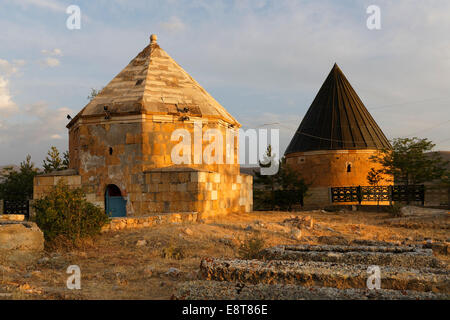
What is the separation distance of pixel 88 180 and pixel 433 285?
11831 mm

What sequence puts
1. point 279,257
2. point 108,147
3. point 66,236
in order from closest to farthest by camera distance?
point 279,257 < point 66,236 < point 108,147

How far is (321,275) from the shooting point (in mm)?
4441

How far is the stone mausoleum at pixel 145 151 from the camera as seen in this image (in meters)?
12.6

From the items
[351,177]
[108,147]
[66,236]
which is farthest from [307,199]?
[66,236]

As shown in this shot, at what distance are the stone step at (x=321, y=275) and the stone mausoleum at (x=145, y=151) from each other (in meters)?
7.47

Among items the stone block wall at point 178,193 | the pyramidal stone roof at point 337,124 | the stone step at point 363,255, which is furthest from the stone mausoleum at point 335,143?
the stone step at point 363,255

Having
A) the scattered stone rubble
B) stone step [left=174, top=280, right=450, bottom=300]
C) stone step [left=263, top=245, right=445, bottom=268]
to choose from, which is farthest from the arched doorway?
stone step [left=174, top=280, right=450, bottom=300]

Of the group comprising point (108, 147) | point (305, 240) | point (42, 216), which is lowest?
point (305, 240)

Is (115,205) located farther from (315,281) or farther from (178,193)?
(315,281)

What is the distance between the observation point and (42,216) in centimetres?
790

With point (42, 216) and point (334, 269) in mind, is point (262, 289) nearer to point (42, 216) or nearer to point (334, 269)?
point (334, 269)

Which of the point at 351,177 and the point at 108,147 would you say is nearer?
the point at 108,147

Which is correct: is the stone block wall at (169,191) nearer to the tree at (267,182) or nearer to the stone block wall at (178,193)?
the stone block wall at (178,193)
